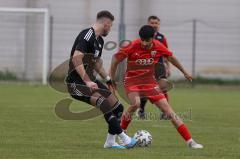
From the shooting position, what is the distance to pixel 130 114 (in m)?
12.0

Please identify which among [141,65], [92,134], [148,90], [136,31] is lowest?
[136,31]

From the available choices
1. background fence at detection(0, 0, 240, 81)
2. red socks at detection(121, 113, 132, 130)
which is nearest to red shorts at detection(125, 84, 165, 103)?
red socks at detection(121, 113, 132, 130)

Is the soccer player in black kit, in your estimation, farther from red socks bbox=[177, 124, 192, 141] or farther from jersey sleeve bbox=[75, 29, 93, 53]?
red socks bbox=[177, 124, 192, 141]

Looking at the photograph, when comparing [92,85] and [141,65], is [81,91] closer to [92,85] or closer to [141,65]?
[92,85]

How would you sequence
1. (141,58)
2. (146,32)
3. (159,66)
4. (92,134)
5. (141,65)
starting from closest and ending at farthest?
(146,32), (141,58), (141,65), (92,134), (159,66)

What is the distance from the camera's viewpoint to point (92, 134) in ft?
42.2

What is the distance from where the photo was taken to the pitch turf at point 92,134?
10.1 m

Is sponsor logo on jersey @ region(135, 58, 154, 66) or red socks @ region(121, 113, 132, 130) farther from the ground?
sponsor logo on jersey @ region(135, 58, 154, 66)

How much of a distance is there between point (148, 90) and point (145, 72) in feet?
1.02

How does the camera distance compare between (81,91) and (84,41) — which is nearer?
(84,41)

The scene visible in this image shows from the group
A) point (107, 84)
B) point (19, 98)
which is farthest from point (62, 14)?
point (107, 84)

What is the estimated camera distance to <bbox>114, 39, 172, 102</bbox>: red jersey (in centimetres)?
1145

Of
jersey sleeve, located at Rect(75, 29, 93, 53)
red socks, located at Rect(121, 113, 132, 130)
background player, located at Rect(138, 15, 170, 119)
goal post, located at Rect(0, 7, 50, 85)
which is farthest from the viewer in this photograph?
goal post, located at Rect(0, 7, 50, 85)

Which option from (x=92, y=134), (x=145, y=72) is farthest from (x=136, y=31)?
(x=145, y=72)
